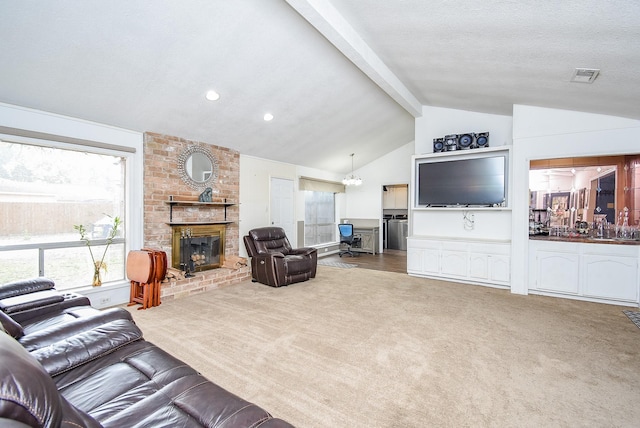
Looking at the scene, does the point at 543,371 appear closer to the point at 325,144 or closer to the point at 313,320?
the point at 313,320

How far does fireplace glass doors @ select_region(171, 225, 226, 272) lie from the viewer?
4516 millimetres

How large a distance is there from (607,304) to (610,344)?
5.27 feet

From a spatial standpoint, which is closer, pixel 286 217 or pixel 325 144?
pixel 325 144

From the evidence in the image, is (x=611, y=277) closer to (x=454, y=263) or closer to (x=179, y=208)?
(x=454, y=263)

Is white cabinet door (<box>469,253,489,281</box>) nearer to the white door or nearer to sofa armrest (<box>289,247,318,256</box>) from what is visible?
sofa armrest (<box>289,247,318,256</box>)

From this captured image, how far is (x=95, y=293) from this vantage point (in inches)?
147

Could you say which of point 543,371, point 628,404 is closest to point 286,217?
point 543,371

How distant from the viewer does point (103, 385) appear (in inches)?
54.2

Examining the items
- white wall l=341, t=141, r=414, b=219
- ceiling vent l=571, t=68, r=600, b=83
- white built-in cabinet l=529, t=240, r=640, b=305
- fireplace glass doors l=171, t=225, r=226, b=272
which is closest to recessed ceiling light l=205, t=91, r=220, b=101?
fireplace glass doors l=171, t=225, r=226, b=272

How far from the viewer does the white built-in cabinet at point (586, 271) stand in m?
3.81

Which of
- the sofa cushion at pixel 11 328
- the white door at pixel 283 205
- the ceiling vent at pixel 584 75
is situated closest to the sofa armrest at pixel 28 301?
the sofa cushion at pixel 11 328

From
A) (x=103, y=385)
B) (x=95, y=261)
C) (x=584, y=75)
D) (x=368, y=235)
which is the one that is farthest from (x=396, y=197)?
(x=103, y=385)

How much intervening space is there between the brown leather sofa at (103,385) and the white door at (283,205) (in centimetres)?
453

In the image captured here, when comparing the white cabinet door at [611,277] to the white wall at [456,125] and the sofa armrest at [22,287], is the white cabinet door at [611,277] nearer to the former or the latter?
the white wall at [456,125]
